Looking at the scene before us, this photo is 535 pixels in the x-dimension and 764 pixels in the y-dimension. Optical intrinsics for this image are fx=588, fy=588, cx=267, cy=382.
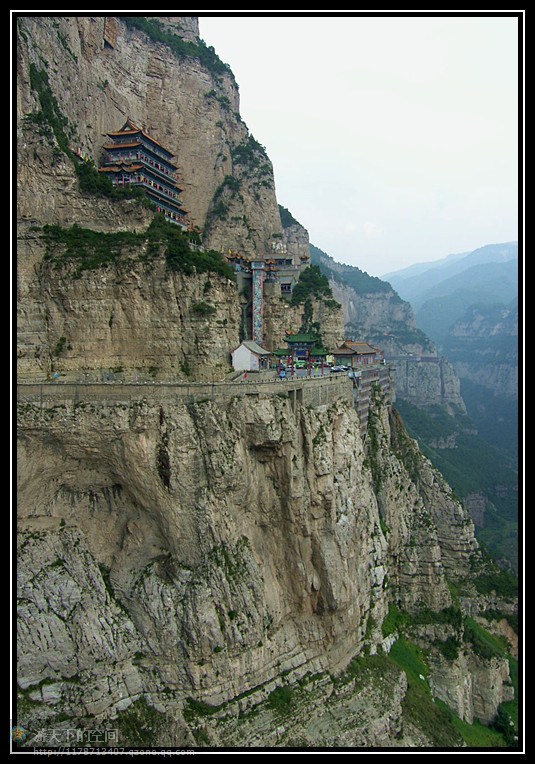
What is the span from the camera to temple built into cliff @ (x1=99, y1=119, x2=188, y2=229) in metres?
33.6

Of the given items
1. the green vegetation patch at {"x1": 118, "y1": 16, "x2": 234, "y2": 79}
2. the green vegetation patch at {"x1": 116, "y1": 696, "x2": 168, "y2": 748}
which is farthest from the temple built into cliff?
the green vegetation patch at {"x1": 116, "y1": 696, "x2": 168, "y2": 748}

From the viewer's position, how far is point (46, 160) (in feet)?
89.1

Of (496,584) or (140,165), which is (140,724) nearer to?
(140,165)

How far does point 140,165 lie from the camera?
33781 mm

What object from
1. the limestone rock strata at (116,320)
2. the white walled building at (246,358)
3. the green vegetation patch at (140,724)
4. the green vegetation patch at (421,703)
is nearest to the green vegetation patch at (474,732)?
the green vegetation patch at (421,703)

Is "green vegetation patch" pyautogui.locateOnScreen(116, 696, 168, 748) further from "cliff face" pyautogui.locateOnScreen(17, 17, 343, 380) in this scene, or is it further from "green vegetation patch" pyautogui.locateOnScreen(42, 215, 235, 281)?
"green vegetation patch" pyautogui.locateOnScreen(42, 215, 235, 281)

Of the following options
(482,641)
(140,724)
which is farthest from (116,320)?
(482,641)

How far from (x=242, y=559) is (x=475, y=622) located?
73.6 ft

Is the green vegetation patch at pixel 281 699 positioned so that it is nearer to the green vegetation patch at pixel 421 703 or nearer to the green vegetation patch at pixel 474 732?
the green vegetation patch at pixel 421 703
